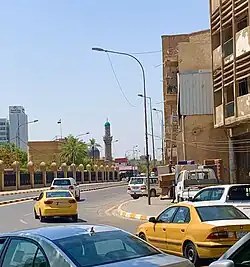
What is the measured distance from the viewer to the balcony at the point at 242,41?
3077cm

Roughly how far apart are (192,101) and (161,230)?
111ft

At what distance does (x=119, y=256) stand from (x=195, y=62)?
160 feet

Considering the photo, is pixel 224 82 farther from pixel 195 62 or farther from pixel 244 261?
pixel 244 261

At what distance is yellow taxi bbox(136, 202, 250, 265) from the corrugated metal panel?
108 feet

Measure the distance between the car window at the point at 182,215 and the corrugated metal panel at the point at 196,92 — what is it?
3348 centimetres

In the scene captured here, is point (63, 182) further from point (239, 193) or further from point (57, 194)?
point (239, 193)

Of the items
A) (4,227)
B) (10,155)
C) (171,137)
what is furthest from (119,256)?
(10,155)

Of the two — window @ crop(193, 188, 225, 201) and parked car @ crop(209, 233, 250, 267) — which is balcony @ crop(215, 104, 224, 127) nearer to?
window @ crop(193, 188, 225, 201)

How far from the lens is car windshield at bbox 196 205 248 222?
495 inches

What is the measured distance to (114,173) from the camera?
130 meters

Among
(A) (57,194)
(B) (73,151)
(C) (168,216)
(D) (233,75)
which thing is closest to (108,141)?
(B) (73,151)

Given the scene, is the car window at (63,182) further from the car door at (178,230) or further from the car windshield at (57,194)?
the car door at (178,230)

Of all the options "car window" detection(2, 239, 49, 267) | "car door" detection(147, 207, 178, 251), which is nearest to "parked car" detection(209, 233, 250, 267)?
"car window" detection(2, 239, 49, 267)

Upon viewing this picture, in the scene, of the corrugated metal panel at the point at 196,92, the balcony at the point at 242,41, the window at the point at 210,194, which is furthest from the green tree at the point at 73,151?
the window at the point at 210,194
